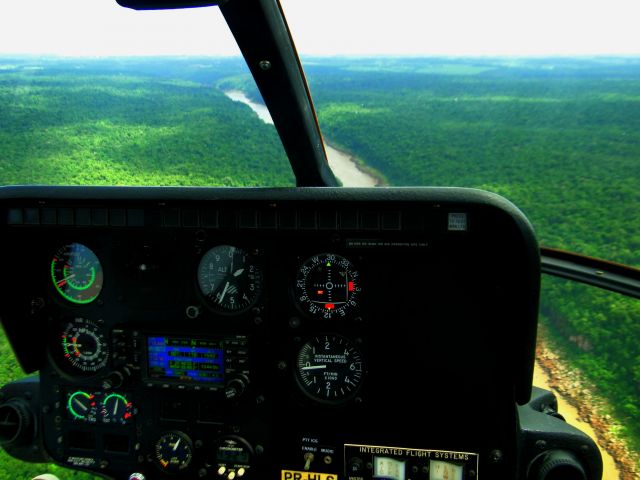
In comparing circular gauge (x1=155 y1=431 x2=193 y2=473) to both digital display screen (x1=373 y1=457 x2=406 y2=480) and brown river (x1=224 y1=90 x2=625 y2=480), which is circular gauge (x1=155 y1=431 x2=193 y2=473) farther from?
brown river (x1=224 y1=90 x2=625 y2=480)

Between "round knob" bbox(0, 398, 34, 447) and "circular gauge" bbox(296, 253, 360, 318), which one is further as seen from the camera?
"round knob" bbox(0, 398, 34, 447)

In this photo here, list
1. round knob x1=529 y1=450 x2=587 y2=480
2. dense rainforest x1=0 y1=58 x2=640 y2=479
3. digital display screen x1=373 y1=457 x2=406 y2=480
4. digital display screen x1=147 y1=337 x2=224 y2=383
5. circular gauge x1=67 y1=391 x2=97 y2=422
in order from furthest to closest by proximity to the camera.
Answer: dense rainforest x1=0 y1=58 x2=640 y2=479, circular gauge x1=67 y1=391 x2=97 y2=422, digital display screen x1=147 y1=337 x2=224 y2=383, digital display screen x1=373 y1=457 x2=406 y2=480, round knob x1=529 y1=450 x2=587 y2=480

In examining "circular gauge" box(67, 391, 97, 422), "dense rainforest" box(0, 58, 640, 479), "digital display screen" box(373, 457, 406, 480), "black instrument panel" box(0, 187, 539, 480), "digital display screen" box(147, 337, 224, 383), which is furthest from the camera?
"dense rainforest" box(0, 58, 640, 479)

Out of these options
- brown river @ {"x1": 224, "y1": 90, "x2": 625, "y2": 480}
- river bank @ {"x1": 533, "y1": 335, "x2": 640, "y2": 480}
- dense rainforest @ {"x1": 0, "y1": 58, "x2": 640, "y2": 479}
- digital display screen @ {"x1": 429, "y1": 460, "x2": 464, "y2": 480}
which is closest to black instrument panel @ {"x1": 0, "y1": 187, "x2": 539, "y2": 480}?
digital display screen @ {"x1": 429, "y1": 460, "x2": 464, "y2": 480}

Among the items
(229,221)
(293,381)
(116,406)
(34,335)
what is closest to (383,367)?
(293,381)

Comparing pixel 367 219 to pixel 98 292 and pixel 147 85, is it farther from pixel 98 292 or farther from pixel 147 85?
pixel 147 85

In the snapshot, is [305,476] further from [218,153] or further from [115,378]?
[218,153]
